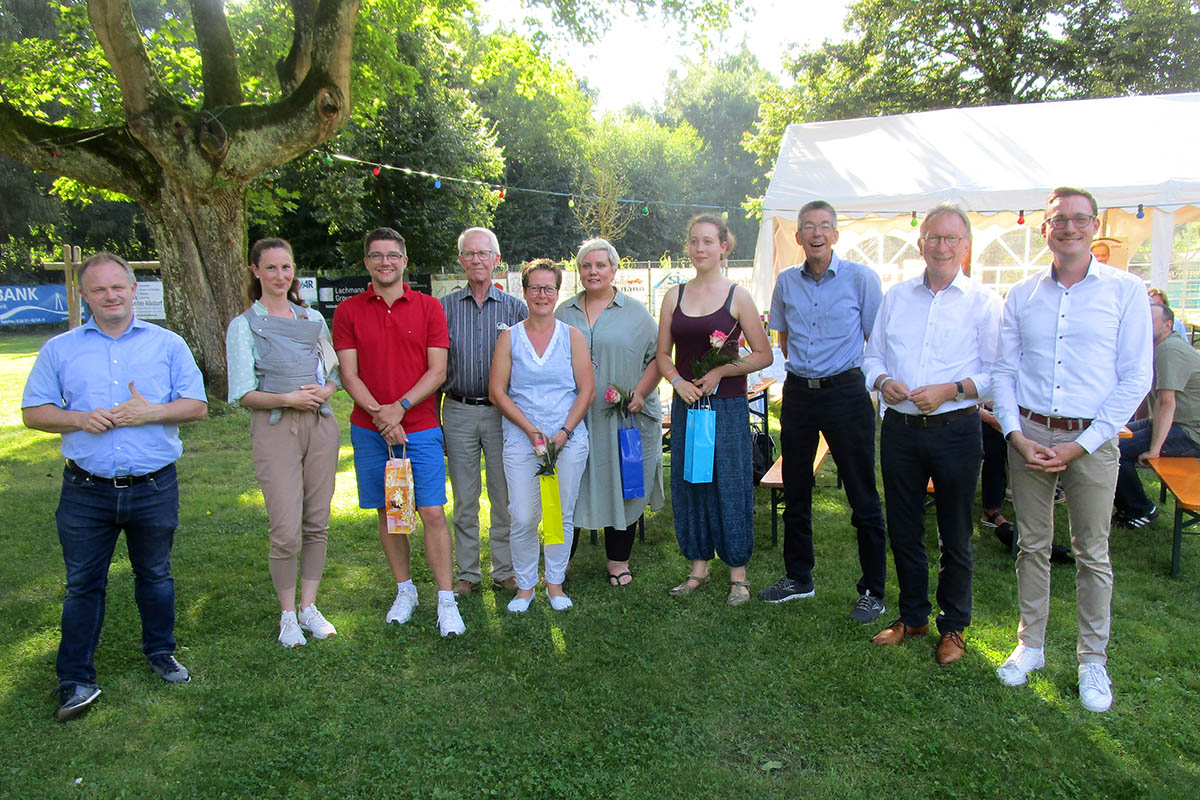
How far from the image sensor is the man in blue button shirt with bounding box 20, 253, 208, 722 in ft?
9.89

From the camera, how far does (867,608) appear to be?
3809mm

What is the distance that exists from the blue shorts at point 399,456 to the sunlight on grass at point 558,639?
0.85 metres

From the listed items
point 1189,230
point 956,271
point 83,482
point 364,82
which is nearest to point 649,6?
point 364,82

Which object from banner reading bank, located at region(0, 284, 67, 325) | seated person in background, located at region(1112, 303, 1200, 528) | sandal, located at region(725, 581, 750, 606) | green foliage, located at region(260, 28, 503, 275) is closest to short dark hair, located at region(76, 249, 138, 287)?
sandal, located at region(725, 581, 750, 606)

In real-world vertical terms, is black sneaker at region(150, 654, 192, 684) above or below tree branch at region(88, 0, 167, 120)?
below

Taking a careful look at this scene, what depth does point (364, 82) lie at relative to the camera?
491 inches

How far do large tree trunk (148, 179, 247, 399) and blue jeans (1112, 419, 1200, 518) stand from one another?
9.68 m

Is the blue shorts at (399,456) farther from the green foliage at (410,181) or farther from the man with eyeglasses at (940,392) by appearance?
the green foliage at (410,181)

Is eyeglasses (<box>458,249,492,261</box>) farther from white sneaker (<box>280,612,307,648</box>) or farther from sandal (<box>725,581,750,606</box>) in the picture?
sandal (<box>725,581,750,606</box>)

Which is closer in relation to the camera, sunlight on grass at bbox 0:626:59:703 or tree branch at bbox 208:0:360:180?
sunlight on grass at bbox 0:626:59:703

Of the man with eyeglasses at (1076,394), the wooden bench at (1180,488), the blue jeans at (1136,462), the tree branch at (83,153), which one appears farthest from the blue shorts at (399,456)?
the tree branch at (83,153)

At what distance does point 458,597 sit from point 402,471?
3.21ft

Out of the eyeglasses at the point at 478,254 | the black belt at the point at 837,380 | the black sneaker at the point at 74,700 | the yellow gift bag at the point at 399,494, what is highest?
the eyeglasses at the point at 478,254

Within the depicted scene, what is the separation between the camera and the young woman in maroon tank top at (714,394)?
12.5 feet
